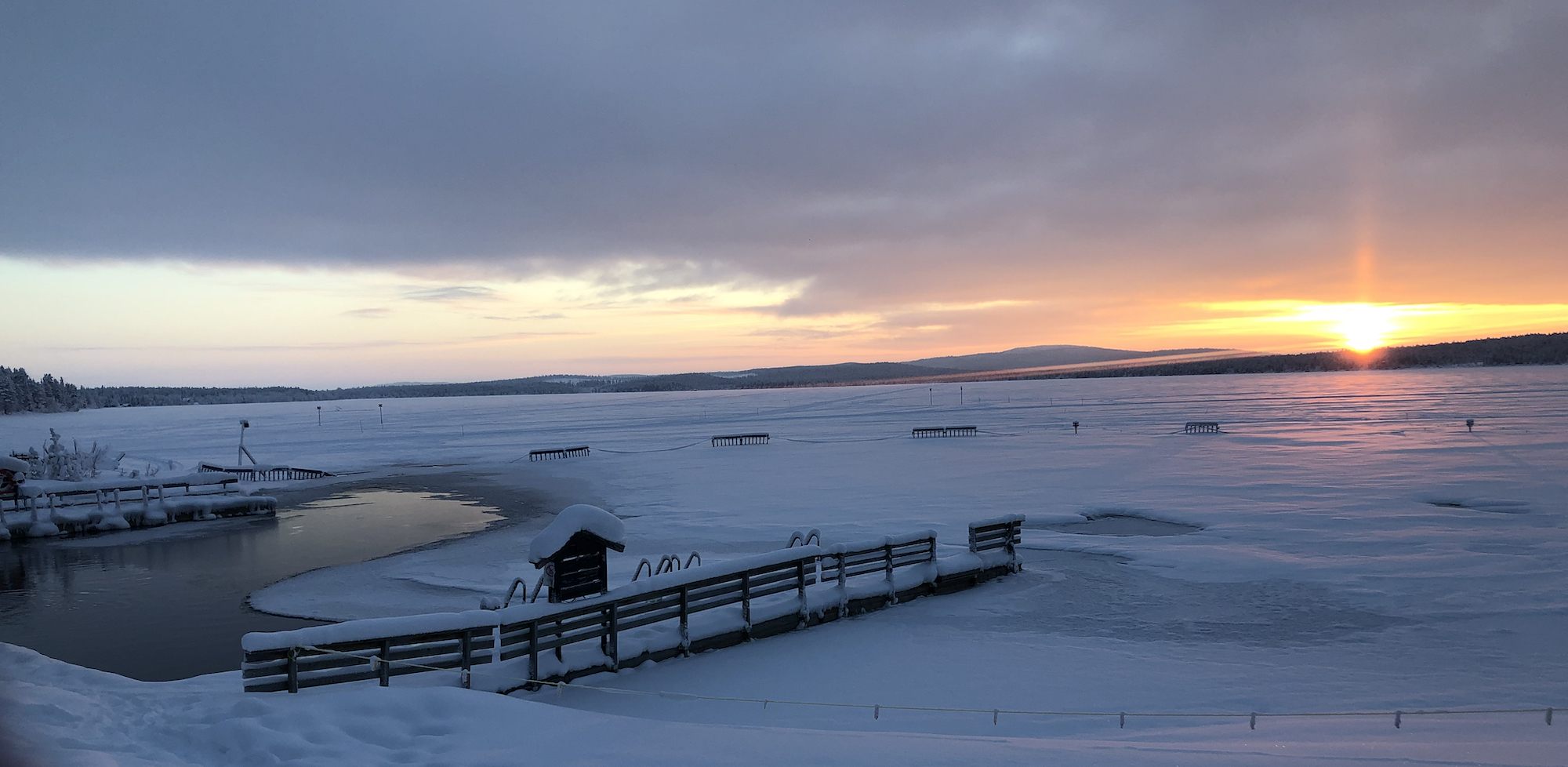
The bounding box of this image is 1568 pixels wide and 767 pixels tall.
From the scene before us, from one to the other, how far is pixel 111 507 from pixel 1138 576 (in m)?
28.6

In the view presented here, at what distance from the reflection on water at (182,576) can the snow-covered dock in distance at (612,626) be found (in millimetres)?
3925

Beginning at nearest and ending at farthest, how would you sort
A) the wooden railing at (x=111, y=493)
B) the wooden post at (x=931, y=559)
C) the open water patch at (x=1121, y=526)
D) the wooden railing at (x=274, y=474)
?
1. the wooden post at (x=931, y=559)
2. the open water patch at (x=1121, y=526)
3. the wooden railing at (x=111, y=493)
4. the wooden railing at (x=274, y=474)

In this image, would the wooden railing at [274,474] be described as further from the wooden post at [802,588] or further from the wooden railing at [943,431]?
the wooden post at [802,588]

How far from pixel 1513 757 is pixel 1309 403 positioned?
69907mm

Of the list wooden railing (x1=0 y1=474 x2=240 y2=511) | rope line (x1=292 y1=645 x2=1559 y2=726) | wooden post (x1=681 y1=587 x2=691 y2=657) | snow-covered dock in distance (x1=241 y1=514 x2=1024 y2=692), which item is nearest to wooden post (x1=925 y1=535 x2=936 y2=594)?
snow-covered dock in distance (x1=241 y1=514 x2=1024 y2=692)

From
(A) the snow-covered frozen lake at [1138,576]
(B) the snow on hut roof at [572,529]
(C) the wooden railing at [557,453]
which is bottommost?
(A) the snow-covered frozen lake at [1138,576]

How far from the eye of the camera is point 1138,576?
13953 millimetres

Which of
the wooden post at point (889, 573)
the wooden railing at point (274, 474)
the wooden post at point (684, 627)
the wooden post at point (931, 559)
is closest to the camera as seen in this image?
the wooden post at point (684, 627)

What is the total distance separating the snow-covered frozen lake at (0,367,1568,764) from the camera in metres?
8.29

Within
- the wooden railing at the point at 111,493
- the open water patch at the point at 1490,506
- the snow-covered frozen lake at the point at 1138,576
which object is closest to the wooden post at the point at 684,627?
the snow-covered frozen lake at the point at 1138,576

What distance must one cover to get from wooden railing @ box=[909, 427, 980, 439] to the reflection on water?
27.7 meters

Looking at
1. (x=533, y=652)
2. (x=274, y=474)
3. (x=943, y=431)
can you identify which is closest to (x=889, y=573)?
(x=533, y=652)

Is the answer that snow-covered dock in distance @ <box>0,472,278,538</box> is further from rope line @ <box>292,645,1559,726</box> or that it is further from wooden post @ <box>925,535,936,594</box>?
wooden post @ <box>925,535,936,594</box>

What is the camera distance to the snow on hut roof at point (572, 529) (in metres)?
9.12
